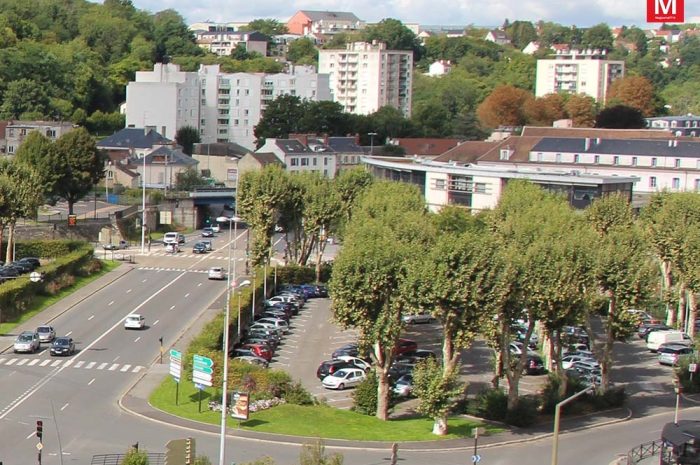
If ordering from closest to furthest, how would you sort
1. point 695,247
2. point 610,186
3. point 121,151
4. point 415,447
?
1. point 415,447
2. point 695,247
3. point 610,186
4. point 121,151

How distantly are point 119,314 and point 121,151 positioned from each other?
72970 mm

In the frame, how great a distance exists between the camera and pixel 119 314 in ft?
262

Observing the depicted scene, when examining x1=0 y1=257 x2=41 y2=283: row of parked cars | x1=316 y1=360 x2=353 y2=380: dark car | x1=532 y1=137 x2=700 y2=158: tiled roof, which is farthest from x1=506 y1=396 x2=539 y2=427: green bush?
x1=532 y1=137 x2=700 y2=158: tiled roof

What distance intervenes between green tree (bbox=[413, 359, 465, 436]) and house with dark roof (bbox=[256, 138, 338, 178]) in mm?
94402

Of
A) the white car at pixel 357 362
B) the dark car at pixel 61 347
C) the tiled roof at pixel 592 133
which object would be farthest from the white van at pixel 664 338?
the tiled roof at pixel 592 133

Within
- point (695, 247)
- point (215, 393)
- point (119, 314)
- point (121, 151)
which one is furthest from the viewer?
point (121, 151)

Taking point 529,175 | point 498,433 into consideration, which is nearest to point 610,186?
point 529,175

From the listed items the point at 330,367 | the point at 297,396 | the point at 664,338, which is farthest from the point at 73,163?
the point at 297,396

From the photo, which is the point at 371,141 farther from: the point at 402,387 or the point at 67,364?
the point at 402,387

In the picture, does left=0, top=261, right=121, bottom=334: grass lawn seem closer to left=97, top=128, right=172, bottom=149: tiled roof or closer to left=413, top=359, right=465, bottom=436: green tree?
left=413, top=359, right=465, bottom=436: green tree

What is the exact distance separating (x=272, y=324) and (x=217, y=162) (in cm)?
8075

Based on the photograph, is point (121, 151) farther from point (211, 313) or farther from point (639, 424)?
point (639, 424)

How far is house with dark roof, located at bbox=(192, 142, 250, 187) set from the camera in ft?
495

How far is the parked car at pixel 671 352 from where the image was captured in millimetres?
70875
